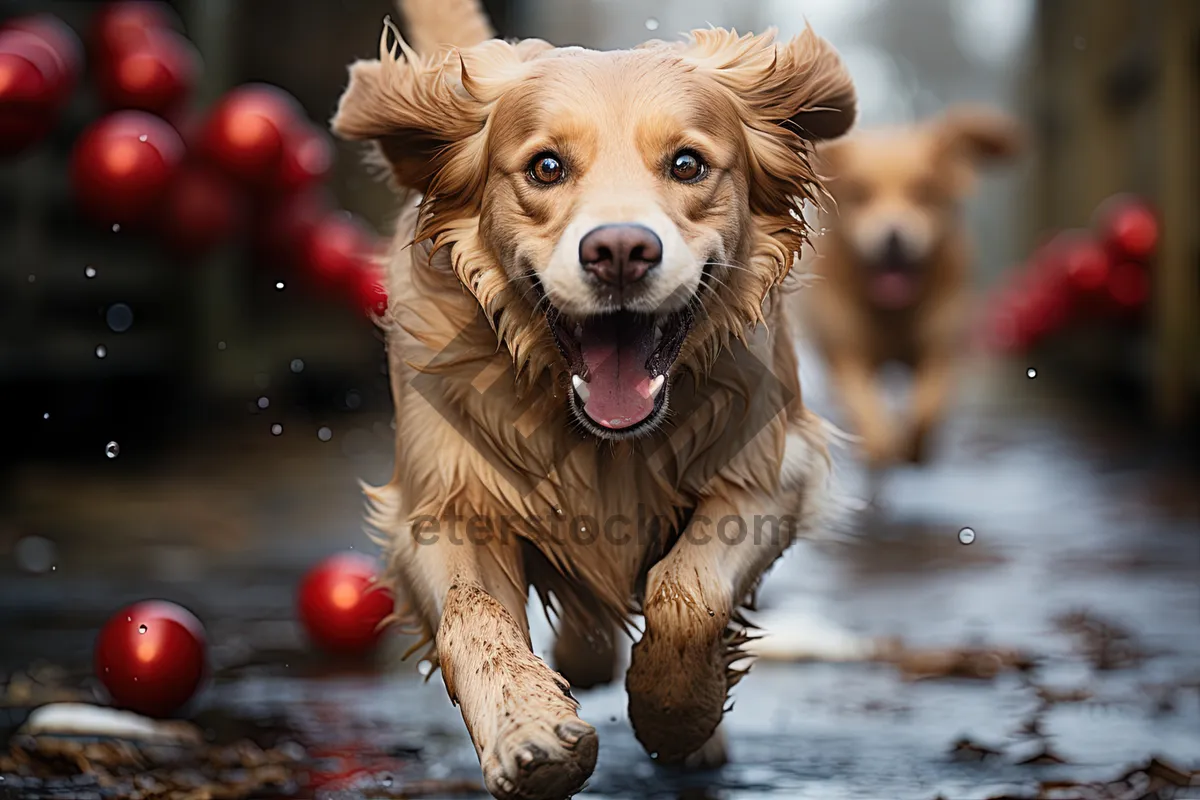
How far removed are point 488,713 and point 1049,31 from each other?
1329 cm

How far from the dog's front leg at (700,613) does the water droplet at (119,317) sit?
6.03 m

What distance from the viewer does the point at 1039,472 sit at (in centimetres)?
687

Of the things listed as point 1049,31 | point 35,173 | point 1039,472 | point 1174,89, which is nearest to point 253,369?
point 35,173

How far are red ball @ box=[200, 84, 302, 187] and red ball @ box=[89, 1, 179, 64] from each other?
13.1 inches

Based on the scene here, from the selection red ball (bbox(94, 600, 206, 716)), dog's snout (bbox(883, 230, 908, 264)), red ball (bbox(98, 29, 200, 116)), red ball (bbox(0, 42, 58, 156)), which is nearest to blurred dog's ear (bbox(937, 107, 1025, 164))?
dog's snout (bbox(883, 230, 908, 264))

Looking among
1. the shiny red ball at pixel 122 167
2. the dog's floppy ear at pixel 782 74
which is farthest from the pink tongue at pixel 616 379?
the shiny red ball at pixel 122 167

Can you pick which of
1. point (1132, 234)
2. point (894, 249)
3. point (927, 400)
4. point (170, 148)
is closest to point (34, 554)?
point (170, 148)

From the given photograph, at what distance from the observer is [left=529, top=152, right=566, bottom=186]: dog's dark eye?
2139 mm

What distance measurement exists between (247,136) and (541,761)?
3.38 meters

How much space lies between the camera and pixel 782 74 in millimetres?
2314

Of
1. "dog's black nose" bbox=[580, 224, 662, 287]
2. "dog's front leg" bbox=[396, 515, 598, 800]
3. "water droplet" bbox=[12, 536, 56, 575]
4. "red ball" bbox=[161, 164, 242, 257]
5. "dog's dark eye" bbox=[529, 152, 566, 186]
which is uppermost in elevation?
"dog's dark eye" bbox=[529, 152, 566, 186]

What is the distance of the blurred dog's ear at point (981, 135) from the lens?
21.7ft

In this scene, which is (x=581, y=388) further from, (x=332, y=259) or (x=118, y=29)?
(x=332, y=259)

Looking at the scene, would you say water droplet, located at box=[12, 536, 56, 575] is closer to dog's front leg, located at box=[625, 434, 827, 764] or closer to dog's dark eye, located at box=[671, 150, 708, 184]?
dog's front leg, located at box=[625, 434, 827, 764]
